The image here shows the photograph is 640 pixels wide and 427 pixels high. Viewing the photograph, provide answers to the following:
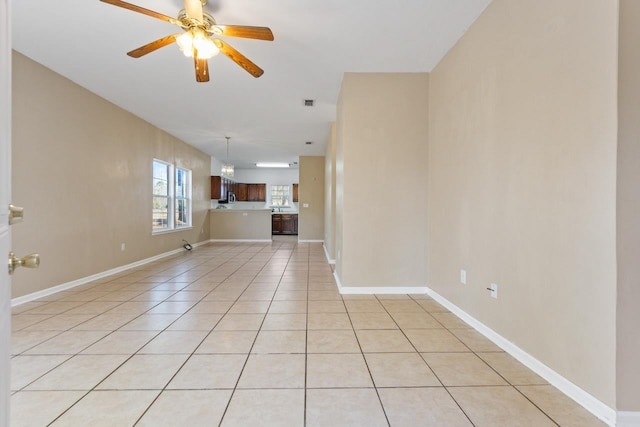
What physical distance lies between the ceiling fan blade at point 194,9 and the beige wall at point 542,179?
2.15m

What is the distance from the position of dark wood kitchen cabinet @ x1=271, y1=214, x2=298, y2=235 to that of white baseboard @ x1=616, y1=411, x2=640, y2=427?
384 inches

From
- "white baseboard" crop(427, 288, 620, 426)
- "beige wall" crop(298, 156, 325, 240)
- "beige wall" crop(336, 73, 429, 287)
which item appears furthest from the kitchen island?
"white baseboard" crop(427, 288, 620, 426)

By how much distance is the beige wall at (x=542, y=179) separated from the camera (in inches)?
55.2

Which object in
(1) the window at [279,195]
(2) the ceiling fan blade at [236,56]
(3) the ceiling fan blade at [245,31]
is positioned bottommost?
(1) the window at [279,195]

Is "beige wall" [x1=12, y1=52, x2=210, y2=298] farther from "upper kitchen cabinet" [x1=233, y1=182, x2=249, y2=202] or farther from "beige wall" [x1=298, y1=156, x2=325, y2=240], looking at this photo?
"upper kitchen cabinet" [x1=233, y1=182, x2=249, y2=202]

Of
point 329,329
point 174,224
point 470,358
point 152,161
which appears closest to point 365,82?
point 329,329

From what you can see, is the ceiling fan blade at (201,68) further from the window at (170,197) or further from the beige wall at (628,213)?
the window at (170,197)

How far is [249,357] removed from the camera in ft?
6.41

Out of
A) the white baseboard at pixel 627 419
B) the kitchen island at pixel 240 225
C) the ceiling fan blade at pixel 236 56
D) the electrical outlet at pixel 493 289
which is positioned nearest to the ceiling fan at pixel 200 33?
the ceiling fan blade at pixel 236 56

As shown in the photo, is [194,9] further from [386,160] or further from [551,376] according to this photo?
[551,376]

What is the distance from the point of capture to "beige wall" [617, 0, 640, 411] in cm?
132

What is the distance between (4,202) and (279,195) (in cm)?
1075

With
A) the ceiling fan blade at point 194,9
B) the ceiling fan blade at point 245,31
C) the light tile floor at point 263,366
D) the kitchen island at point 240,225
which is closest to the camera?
the light tile floor at point 263,366

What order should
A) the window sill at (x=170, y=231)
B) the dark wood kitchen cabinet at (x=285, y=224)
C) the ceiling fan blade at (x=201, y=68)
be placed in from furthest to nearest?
the dark wood kitchen cabinet at (x=285, y=224) → the window sill at (x=170, y=231) → the ceiling fan blade at (x=201, y=68)
